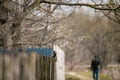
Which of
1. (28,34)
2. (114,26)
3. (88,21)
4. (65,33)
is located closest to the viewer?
(28,34)

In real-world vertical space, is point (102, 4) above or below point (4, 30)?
above

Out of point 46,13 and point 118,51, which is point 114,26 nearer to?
point 118,51

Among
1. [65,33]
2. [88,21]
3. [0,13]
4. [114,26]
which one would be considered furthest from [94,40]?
[0,13]

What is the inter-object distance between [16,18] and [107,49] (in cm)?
4747

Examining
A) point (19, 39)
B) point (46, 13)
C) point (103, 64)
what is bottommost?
point (103, 64)

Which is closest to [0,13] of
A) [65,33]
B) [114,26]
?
[65,33]

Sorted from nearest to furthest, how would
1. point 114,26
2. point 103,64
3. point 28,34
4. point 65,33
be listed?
point 28,34
point 65,33
point 114,26
point 103,64

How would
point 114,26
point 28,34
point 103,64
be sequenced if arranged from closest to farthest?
1. point 28,34
2. point 114,26
3. point 103,64

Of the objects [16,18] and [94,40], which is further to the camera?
[94,40]

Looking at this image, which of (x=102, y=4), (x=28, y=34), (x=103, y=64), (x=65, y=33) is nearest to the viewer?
(x=102, y=4)

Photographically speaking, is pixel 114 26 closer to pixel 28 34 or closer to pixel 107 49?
pixel 107 49

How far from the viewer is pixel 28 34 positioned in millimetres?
18734

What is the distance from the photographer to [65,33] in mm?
25250

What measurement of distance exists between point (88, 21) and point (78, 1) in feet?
158
